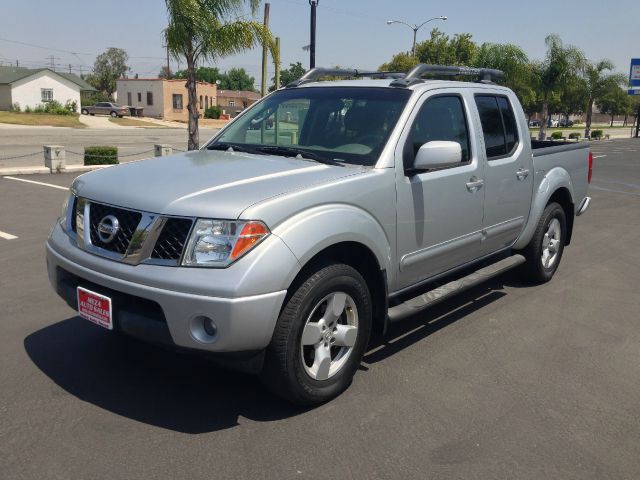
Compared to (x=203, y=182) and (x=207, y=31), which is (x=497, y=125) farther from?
(x=207, y=31)

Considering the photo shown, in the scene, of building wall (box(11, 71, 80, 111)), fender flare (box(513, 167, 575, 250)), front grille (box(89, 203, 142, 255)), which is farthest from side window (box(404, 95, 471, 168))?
building wall (box(11, 71, 80, 111))

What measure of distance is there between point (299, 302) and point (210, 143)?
205 centimetres

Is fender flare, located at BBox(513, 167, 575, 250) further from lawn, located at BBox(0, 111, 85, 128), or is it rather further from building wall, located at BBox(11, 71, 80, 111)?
building wall, located at BBox(11, 71, 80, 111)

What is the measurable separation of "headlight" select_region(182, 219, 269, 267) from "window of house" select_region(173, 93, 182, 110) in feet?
227

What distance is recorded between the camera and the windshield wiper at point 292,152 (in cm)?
400

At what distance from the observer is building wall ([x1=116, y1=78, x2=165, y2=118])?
6843 cm

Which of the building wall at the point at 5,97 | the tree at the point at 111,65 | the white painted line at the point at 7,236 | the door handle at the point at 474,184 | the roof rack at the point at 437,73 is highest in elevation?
the tree at the point at 111,65

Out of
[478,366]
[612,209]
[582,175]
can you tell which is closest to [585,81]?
[612,209]

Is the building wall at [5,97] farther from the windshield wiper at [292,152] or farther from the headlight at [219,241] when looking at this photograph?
the headlight at [219,241]

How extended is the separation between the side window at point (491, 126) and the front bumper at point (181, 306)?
8.37 ft

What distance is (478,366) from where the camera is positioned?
4242 millimetres

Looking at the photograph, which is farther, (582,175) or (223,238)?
(582,175)

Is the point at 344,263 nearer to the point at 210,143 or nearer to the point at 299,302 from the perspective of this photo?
the point at 299,302

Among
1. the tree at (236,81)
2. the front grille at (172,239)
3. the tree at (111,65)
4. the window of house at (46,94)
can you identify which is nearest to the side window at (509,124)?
the front grille at (172,239)
